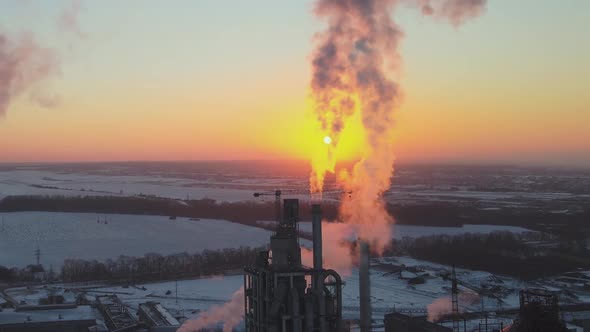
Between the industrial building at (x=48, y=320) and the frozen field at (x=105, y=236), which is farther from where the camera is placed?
the frozen field at (x=105, y=236)

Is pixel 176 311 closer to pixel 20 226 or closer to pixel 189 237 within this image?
pixel 189 237

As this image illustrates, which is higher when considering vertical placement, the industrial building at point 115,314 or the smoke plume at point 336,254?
the smoke plume at point 336,254

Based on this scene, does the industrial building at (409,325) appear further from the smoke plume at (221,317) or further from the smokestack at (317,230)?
the smokestack at (317,230)

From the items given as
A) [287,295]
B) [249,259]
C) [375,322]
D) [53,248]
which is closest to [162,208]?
[53,248]

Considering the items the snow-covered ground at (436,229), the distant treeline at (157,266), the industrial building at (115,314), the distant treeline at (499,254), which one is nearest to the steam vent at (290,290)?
the industrial building at (115,314)

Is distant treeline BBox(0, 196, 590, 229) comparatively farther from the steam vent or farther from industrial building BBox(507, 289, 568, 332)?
the steam vent

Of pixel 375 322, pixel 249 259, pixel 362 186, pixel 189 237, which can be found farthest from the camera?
pixel 189 237

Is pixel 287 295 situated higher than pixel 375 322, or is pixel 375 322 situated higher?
pixel 287 295
